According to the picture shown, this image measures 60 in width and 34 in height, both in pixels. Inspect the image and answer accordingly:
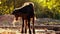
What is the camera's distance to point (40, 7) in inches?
858

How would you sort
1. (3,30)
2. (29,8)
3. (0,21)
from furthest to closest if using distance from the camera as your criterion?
(0,21)
(3,30)
(29,8)

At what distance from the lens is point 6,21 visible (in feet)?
46.9

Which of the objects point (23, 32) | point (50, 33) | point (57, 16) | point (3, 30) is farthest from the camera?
point (57, 16)

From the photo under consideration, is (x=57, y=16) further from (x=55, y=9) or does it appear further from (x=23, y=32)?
(x=23, y=32)

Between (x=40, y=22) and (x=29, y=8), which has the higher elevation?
(x=29, y=8)

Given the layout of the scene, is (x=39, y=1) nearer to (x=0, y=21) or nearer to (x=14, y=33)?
(x=0, y=21)

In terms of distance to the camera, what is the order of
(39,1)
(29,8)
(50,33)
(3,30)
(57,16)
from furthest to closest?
(39,1) → (57,16) → (3,30) → (50,33) → (29,8)

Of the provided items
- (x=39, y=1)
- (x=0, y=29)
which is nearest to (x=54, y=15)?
(x=39, y=1)

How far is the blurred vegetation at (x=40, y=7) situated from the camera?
20.8 meters

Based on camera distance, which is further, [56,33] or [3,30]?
[3,30]

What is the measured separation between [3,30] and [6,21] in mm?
2457

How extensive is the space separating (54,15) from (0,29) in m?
9.35

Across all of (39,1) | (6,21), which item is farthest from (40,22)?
(39,1)

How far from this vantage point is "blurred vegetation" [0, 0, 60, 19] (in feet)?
68.1
